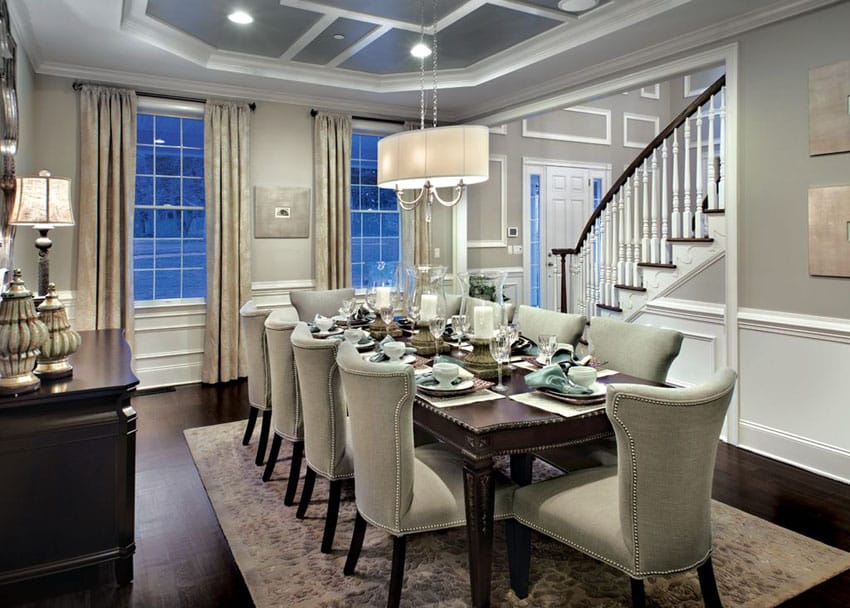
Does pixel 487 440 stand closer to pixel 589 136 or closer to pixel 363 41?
pixel 363 41

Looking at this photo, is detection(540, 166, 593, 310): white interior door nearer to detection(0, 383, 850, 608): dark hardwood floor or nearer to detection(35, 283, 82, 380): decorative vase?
detection(0, 383, 850, 608): dark hardwood floor

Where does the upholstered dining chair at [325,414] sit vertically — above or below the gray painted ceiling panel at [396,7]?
below

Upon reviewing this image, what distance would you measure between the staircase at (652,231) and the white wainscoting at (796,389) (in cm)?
62

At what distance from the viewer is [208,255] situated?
544 cm

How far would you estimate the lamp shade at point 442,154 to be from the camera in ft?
10.5

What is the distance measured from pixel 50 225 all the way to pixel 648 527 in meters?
3.63

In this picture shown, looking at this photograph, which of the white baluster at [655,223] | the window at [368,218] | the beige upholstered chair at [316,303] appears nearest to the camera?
the white baluster at [655,223]

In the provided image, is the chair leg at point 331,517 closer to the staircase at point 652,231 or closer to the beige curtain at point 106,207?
the staircase at point 652,231

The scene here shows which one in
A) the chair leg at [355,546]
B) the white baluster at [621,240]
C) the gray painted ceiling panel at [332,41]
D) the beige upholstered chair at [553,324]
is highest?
the gray painted ceiling panel at [332,41]

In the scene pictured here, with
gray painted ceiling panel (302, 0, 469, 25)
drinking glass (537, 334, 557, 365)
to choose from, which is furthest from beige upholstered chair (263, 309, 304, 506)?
gray painted ceiling panel (302, 0, 469, 25)

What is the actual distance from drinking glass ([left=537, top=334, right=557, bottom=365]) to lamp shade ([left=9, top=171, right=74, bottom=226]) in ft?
9.61

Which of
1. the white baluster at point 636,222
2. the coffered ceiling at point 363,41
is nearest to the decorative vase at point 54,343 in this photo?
the coffered ceiling at point 363,41

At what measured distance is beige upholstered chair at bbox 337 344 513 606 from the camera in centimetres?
193

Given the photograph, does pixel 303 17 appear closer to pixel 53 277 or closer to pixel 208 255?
pixel 208 255
